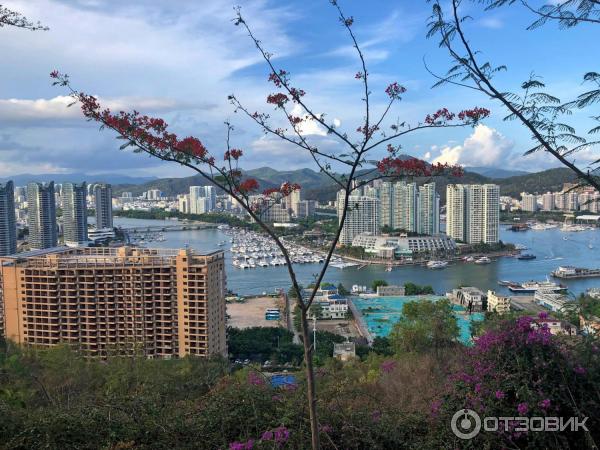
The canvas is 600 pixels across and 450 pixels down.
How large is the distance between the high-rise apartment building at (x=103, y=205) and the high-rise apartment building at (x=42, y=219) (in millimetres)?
3547

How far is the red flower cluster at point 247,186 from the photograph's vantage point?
0.96 metres

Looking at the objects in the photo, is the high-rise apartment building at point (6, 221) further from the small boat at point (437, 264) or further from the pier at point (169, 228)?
the small boat at point (437, 264)

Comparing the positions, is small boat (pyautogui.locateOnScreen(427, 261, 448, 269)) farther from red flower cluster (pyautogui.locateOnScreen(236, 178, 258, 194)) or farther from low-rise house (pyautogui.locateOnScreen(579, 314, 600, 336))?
red flower cluster (pyautogui.locateOnScreen(236, 178, 258, 194))

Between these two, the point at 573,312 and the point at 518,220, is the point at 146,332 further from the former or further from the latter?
the point at 518,220

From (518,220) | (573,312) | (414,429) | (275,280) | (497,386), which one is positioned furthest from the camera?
(518,220)

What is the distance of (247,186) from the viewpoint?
96 centimetres

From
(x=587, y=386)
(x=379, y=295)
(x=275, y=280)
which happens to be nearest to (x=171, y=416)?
(x=587, y=386)

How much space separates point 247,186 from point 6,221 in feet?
49.5

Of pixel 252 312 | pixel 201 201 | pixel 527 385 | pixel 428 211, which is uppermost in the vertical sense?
pixel 201 201

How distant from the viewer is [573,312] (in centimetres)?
145

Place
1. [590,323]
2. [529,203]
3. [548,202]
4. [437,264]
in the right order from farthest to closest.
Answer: [529,203] < [548,202] < [437,264] < [590,323]

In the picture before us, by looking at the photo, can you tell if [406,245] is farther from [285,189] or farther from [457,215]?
[285,189]

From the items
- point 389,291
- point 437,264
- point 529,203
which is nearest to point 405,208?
point 437,264

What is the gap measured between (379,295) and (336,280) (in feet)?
7.71
